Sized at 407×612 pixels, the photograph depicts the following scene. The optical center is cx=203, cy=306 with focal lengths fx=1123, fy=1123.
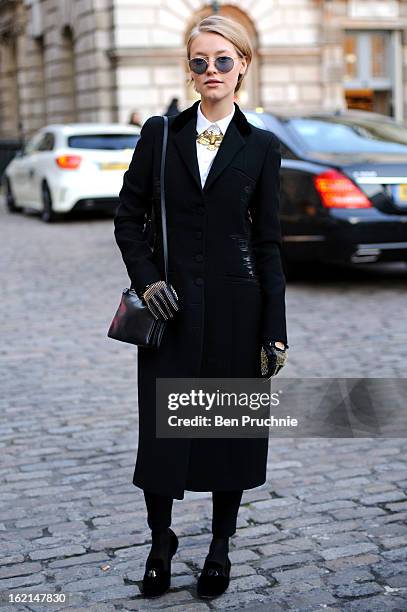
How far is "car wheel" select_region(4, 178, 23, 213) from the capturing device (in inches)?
787

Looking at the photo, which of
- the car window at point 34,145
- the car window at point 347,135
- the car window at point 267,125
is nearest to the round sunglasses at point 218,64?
the car window at point 267,125

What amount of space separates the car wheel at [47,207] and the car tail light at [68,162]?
25.4 inches

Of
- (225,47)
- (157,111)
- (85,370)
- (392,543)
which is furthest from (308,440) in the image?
(157,111)

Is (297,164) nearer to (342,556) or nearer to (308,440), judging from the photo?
(308,440)

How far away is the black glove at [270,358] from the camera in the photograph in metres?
3.52

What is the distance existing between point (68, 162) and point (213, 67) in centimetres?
Answer: 1362

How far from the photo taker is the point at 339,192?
9352 mm

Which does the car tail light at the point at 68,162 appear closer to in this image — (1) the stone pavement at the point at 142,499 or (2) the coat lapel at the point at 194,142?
(1) the stone pavement at the point at 142,499

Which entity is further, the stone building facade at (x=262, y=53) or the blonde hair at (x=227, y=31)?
the stone building facade at (x=262, y=53)

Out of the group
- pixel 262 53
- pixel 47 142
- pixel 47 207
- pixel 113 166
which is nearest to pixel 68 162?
pixel 113 166

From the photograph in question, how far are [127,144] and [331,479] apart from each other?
510 inches

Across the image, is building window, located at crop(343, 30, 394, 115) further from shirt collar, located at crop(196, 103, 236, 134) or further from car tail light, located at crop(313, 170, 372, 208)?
shirt collar, located at crop(196, 103, 236, 134)

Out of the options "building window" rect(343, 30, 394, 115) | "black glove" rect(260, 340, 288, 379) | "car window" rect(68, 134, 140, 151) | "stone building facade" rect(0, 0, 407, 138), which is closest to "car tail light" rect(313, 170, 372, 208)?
"black glove" rect(260, 340, 288, 379)

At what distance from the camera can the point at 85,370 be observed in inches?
276
